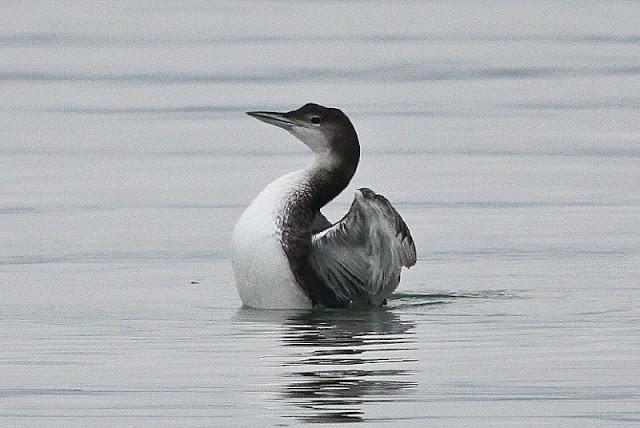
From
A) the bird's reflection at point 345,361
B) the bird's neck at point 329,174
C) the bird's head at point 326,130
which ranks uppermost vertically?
the bird's head at point 326,130

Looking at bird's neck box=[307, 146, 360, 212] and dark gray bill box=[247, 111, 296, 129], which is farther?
dark gray bill box=[247, 111, 296, 129]

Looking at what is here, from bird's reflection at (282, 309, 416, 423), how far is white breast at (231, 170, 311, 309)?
0.17m

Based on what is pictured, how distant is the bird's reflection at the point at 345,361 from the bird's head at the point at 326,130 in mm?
966

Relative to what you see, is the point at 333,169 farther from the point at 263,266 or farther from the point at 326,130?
the point at 263,266

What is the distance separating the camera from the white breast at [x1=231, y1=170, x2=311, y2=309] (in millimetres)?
12852

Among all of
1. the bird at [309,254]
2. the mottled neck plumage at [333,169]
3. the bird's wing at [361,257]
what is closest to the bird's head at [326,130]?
the mottled neck plumage at [333,169]

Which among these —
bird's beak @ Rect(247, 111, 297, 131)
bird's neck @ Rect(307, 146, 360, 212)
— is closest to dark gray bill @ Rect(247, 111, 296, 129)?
bird's beak @ Rect(247, 111, 297, 131)

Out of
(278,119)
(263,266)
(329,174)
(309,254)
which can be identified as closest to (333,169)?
(329,174)

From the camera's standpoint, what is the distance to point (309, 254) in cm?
1298

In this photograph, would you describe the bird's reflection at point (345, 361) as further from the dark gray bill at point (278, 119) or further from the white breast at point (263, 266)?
the dark gray bill at point (278, 119)

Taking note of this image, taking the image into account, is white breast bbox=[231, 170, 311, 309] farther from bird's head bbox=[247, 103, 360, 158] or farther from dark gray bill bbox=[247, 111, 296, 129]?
dark gray bill bbox=[247, 111, 296, 129]

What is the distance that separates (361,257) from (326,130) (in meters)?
0.82

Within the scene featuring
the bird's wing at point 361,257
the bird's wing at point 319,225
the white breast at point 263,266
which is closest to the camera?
the bird's wing at point 361,257

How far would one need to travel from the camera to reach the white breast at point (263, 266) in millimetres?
12852
